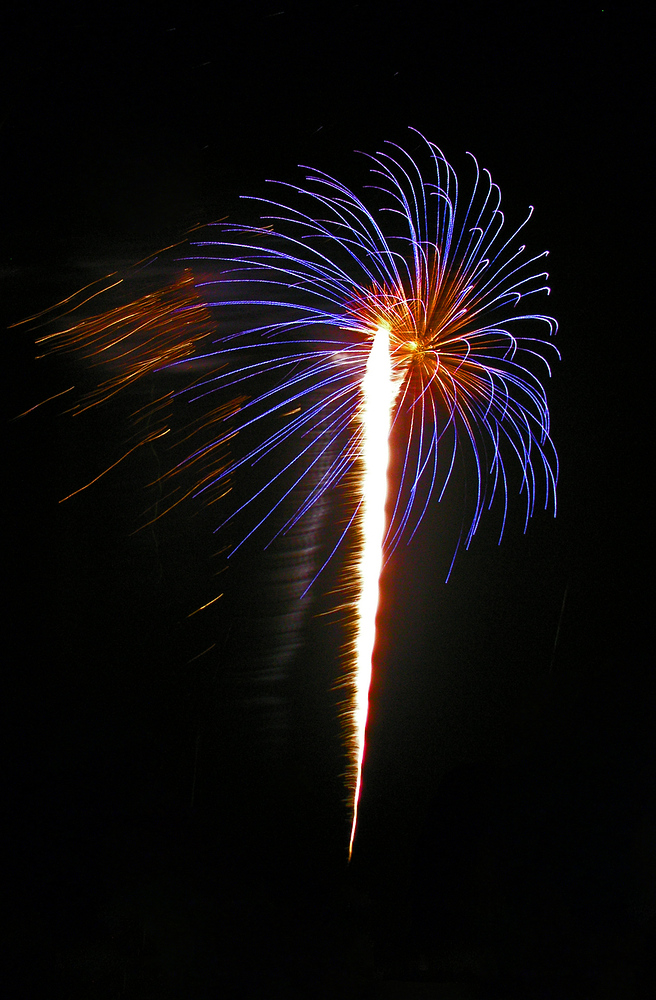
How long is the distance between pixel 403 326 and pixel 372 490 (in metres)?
0.27

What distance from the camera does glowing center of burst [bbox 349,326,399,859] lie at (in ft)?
3.11

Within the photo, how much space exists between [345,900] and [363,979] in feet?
0.41

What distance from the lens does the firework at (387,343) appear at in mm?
899

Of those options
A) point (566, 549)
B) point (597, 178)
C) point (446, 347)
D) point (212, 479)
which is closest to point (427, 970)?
point (566, 549)

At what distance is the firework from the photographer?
899mm

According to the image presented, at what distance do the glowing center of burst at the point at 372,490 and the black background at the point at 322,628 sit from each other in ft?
0.11

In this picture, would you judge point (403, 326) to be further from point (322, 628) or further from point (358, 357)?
point (322, 628)

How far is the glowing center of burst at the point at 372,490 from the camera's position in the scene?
37.3 inches

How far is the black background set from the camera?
0.87 meters

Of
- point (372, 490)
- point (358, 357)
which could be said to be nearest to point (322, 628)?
point (372, 490)

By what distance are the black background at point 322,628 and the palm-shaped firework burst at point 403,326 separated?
0.17ft

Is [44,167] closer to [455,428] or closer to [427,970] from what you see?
[455,428]

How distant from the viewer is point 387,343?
95cm

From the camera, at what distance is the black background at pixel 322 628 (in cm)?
87
